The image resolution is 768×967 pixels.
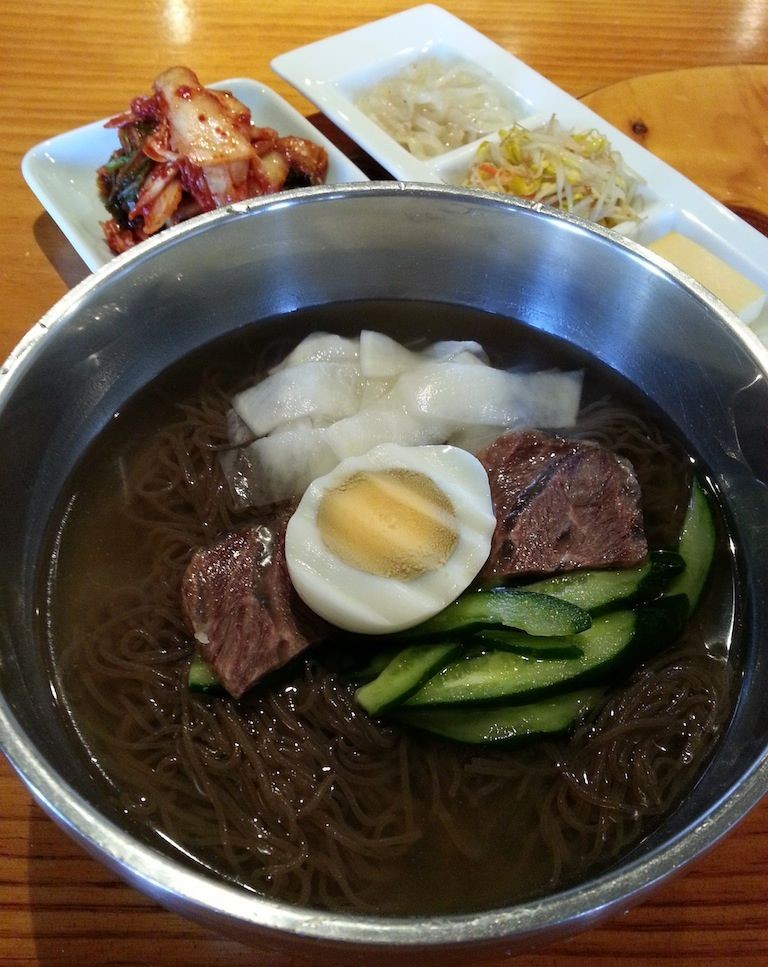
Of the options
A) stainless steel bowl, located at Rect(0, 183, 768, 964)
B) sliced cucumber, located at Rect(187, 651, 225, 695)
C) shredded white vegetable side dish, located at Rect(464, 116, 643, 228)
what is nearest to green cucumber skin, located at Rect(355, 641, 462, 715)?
sliced cucumber, located at Rect(187, 651, 225, 695)

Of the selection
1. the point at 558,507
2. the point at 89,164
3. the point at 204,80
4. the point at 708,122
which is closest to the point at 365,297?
the point at 558,507

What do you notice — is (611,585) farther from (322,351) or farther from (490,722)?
(322,351)

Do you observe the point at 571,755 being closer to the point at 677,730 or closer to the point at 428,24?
the point at 677,730

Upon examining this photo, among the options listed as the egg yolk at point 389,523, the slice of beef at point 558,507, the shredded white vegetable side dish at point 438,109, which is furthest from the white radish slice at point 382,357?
the shredded white vegetable side dish at point 438,109

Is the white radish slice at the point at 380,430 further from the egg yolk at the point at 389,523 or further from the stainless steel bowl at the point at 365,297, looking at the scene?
the stainless steel bowl at the point at 365,297

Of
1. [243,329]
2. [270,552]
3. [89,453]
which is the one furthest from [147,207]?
[270,552]

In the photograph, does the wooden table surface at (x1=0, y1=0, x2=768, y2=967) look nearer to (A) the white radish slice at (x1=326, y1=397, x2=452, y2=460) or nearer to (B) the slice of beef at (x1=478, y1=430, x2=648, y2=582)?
(B) the slice of beef at (x1=478, y1=430, x2=648, y2=582)
